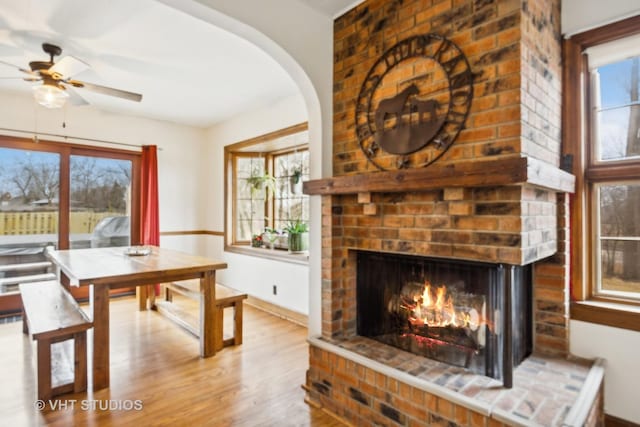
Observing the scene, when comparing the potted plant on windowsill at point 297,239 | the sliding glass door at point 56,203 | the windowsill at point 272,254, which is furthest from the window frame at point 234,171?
the sliding glass door at point 56,203

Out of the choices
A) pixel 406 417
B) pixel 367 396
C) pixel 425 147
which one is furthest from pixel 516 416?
pixel 425 147

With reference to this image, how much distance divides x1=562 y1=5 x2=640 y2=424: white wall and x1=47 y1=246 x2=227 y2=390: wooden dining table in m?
2.46

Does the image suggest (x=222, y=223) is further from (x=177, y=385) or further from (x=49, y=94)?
(x=177, y=385)

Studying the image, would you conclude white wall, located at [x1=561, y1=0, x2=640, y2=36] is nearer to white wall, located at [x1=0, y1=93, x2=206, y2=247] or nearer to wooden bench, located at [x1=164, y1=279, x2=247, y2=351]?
wooden bench, located at [x1=164, y1=279, x2=247, y2=351]

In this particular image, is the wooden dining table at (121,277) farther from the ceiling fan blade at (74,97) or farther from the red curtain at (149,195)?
the ceiling fan blade at (74,97)

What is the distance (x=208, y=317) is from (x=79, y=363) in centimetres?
88

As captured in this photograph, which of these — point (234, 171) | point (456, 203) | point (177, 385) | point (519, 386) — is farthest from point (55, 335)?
point (234, 171)

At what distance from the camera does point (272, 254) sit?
403 cm

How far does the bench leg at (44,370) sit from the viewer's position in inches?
83.1

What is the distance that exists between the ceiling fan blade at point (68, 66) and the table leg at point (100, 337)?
1520 millimetres

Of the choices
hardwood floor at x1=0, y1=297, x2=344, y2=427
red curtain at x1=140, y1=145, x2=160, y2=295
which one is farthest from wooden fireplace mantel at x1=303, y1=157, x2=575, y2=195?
red curtain at x1=140, y1=145, x2=160, y2=295

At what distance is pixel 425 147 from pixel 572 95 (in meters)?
0.93

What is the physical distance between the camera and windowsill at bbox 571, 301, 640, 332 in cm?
174

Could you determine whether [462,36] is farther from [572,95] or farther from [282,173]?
[282,173]
